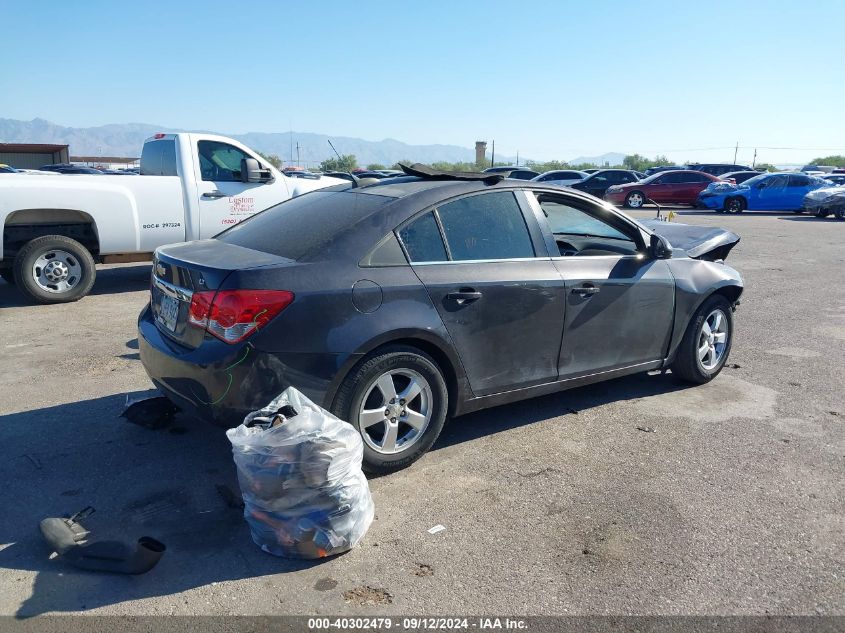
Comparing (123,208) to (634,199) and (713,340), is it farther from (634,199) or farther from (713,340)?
(634,199)

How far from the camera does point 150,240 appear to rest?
890 centimetres

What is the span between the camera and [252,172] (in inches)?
372

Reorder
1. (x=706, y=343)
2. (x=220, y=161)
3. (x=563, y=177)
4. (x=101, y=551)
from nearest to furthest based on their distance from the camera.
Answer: (x=101, y=551), (x=706, y=343), (x=220, y=161), (x=563, y=177)

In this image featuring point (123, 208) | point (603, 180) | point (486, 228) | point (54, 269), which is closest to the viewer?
point (486, 228)

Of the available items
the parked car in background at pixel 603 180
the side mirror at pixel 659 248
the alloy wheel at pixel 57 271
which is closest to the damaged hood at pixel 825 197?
the parked car in background at pixel 603 180

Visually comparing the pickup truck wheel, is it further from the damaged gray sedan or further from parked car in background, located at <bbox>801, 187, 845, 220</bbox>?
parked car in background, located at <bbox>801, 187, 845, 220</bbox>

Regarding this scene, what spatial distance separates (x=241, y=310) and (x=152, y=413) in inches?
57.9

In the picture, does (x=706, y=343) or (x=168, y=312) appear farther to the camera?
(x=706, y=343)

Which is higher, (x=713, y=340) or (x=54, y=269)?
(x=54, y=269)

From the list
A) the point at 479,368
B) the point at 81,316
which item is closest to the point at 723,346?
the point at 479,368

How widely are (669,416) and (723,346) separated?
3.83 ft

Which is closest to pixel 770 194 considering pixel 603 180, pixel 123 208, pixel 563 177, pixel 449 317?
pixel 603 180

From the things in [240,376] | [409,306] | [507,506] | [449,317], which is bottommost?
[507,506]

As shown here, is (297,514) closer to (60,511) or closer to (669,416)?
(60,511)
